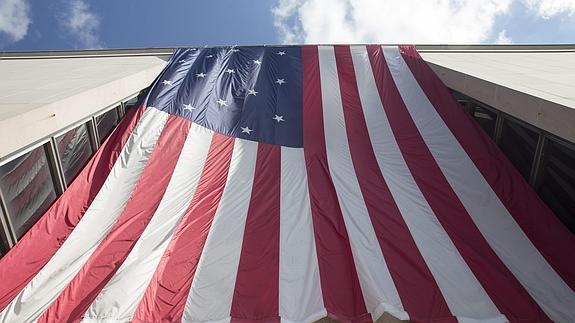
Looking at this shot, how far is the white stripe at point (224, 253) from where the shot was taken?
4062 millimetres

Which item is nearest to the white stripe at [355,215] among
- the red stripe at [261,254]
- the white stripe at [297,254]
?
the white stripe at [297,254]

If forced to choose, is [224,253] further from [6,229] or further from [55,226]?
[6,229]

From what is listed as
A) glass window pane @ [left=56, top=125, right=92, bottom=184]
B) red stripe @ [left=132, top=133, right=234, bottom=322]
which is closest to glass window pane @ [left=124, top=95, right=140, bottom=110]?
glass window pane @ [left=56, top=125, right=92, bottom=184]

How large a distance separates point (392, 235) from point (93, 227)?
425cm

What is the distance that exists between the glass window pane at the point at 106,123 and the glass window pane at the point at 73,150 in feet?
1.21

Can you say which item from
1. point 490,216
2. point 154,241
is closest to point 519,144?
point 490,216

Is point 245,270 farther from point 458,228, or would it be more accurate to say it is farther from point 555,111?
point 555,111

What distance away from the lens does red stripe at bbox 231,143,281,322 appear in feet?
13.3

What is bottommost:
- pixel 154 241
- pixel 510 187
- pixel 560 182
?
pixel 154 241

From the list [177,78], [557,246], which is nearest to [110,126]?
[177,78]

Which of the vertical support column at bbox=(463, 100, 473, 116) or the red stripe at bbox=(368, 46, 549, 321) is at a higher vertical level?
the vertical support column at bbox=(463, 100, 473, 116)

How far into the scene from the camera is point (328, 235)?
16.5ft

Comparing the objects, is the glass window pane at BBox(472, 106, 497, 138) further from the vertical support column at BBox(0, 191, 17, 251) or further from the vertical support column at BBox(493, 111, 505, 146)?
the vertical support column at BBox(0, 191, 17, 251)

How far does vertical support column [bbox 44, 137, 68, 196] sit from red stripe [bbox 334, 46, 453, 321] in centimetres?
464
